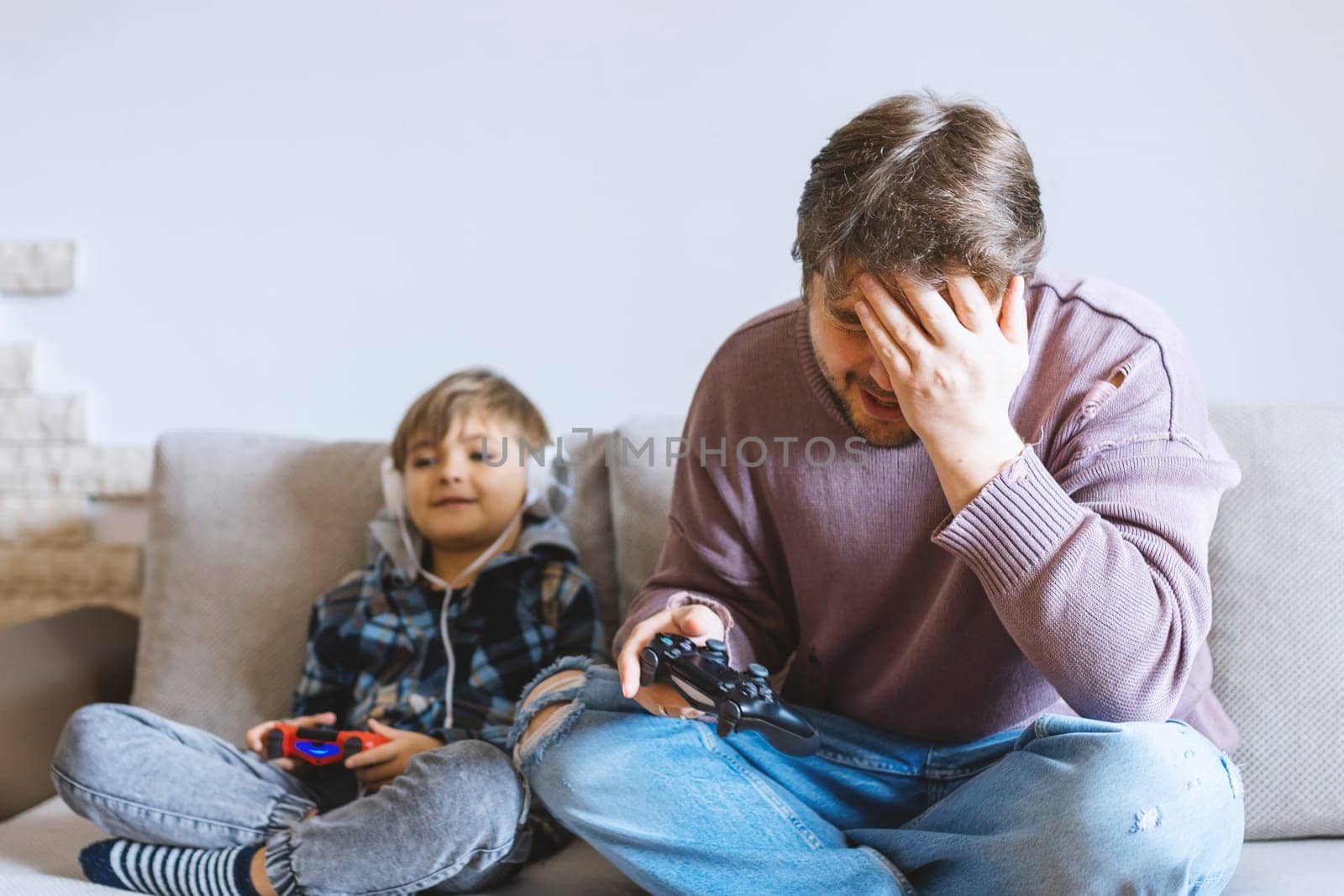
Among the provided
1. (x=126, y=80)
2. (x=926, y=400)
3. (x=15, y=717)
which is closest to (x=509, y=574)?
(x=15, y=717)

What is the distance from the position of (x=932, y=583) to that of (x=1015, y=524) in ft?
0.64

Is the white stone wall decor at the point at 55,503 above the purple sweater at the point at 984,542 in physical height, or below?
below

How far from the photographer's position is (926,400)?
0.81 m

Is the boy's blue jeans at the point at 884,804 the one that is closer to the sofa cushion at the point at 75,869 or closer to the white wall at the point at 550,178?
the sofa cushion at the point at 75,869

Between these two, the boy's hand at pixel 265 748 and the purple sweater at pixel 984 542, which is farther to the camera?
the boy's hand at pixel 265 748

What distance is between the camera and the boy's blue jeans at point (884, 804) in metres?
0.75

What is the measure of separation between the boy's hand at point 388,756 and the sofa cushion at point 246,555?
0.24m

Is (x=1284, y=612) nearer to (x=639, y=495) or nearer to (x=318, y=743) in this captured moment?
(x=639, y=495)

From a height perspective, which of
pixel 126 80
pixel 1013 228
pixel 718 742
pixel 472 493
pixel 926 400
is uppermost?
pixel 126 80

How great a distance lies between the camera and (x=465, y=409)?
1375 mm

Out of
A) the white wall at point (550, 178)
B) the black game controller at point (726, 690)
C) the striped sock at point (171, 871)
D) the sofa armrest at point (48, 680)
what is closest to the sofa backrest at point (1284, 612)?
the white wall at point (550, 178)

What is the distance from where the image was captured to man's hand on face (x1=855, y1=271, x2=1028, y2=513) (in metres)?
0.80

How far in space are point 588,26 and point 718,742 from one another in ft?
3.40

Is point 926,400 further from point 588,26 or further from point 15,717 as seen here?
point 15,717
